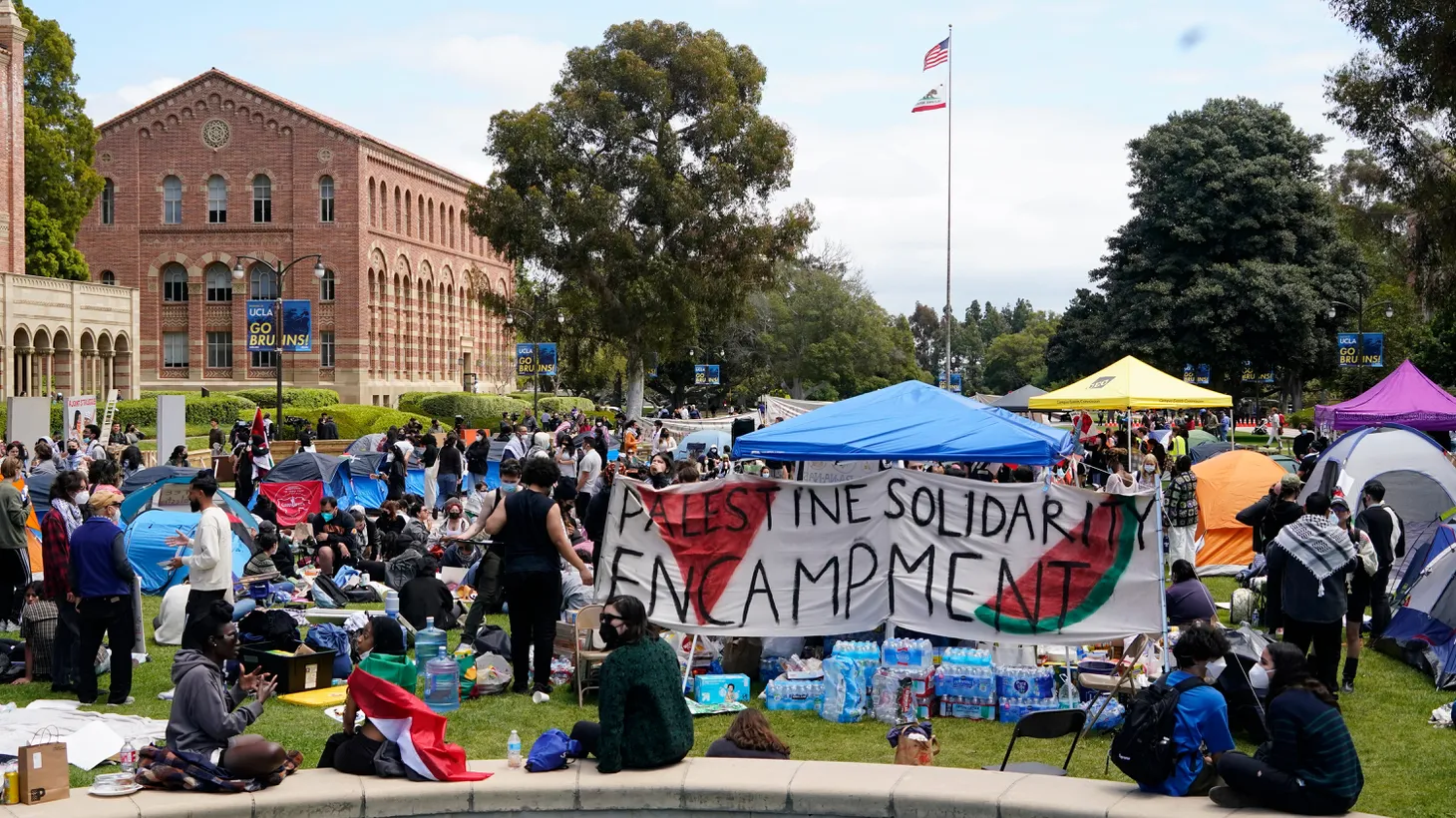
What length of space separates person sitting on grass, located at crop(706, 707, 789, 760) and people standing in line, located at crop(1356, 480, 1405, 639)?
22.1ft

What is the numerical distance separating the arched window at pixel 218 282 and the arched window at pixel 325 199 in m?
4.96

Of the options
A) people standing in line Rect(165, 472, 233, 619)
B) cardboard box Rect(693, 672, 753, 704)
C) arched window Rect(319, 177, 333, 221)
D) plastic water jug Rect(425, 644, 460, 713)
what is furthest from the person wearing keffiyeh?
arched window Rect(319, 177, 333, 221)

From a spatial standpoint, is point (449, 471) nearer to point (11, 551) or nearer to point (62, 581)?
point (11, 551)

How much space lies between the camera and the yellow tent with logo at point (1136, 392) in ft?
70.6

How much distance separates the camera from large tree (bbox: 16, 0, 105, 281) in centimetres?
5272

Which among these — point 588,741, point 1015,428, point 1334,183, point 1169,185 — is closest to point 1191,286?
point 1169,185

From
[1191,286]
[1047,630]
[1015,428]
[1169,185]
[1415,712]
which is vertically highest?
[1169,185]

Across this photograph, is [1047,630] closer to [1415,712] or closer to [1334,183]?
[1415,712]

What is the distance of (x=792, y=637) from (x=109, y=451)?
2040 centimetres

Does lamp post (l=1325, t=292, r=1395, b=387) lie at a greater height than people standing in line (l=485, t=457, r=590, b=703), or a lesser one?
greater

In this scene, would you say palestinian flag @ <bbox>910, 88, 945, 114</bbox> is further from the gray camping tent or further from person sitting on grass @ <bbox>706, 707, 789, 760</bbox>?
person sitting on grass @ <bbox>706, 707, 789, 760</bbox>

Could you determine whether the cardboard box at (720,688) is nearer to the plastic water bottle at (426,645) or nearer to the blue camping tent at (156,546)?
the plastic water bottle at (426,645)

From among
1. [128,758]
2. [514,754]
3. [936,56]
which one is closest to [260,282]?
[936,56]

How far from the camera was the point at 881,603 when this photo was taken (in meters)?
10.1
